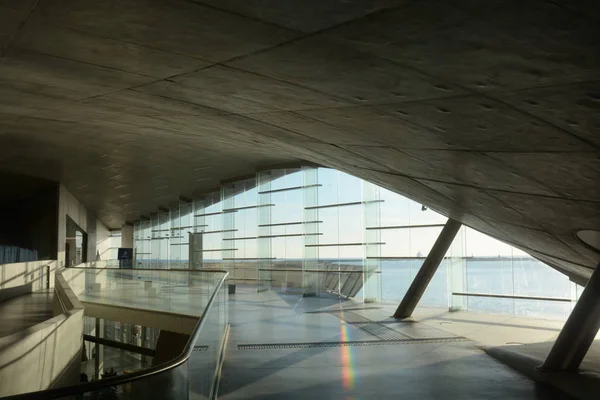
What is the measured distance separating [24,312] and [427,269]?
1197cm

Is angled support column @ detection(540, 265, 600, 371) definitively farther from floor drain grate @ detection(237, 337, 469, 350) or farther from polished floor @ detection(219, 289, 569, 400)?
floor drain grate @ detection(237, 337, 469, 350)

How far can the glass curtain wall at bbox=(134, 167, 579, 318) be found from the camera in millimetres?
20203

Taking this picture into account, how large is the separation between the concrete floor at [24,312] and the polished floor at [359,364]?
5.38 m

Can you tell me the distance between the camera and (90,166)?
2114 cm

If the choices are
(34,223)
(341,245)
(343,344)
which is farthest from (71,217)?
(343,344)

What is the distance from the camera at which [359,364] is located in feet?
26.0

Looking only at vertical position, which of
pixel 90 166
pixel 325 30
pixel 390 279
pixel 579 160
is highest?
pixel 90 166

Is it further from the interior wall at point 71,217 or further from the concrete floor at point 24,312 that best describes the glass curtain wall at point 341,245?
the concrete floor at point 24,312

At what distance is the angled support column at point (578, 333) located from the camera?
6.98 metres

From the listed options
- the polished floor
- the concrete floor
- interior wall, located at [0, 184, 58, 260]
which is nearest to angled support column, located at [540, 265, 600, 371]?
the polished floor

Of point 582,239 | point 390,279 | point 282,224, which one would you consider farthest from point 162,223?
point 582,239

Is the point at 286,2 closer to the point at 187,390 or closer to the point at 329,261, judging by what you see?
the point at 187,390

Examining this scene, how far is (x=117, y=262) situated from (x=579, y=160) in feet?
99.5

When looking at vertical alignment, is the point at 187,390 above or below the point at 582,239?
below
